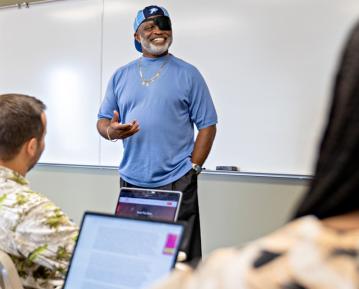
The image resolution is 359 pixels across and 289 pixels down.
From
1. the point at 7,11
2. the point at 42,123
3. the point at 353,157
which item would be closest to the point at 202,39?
the point at 7,11

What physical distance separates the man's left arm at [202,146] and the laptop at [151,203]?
2.50ft

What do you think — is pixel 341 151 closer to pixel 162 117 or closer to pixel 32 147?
pixel 32 147

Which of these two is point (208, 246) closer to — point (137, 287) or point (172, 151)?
point (172, 151)

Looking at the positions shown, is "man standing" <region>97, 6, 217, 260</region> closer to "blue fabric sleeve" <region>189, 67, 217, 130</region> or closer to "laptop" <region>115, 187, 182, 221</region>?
"blue fabric sleeve" <region>189, 67, 217, 130</region>

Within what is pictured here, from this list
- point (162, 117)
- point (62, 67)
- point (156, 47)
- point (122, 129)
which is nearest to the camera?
point (122, 129)

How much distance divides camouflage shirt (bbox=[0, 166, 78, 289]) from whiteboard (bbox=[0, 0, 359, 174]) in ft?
5.71

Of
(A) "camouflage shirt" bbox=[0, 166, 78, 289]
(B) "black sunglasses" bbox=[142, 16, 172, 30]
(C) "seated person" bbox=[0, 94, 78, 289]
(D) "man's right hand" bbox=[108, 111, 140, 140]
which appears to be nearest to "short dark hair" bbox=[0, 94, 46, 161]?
(C) "seated person" bbox=[0, 94, 78, 289]

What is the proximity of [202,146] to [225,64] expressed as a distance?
110 centimetres

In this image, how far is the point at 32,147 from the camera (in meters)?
1.46

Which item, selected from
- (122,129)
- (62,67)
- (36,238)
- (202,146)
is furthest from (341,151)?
(62,67)

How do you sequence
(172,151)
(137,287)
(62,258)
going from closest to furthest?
(137,287) → (62,258) → (172,151)

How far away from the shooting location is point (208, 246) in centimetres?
349

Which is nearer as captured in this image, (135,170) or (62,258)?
(62,258)

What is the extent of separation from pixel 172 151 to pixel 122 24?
1644mm
